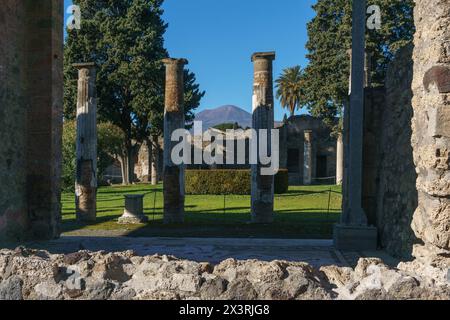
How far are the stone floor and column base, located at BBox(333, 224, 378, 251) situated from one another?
26 cm

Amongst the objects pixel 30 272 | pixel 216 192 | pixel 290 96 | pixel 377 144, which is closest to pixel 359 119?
pixel 377 144

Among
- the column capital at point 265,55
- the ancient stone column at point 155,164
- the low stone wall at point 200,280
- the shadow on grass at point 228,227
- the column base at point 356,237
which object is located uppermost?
the column capital at point 265,55

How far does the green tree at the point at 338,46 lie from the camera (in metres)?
24.2

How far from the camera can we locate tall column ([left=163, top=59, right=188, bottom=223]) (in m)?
12.2

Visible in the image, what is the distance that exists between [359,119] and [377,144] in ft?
2.21

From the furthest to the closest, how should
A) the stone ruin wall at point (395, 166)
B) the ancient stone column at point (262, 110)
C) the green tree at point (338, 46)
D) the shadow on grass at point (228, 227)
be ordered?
the green tree at point (338, 46)
the ancient stone column at point (262, 110)
the shadow on grass at point (228, 227)
the stone ruin wall at point (395, 166)

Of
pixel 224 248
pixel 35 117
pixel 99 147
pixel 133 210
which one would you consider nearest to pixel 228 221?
pixel 133 210

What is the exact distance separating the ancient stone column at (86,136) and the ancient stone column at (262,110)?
4.64 metres

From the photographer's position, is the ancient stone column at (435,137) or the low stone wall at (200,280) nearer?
the low stone wall at (200,280)

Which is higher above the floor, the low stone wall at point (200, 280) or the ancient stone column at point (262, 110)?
the ancient stone column at point (262, 110)

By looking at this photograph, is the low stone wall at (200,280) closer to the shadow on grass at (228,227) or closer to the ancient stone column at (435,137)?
the ancient stone column at (435,137)

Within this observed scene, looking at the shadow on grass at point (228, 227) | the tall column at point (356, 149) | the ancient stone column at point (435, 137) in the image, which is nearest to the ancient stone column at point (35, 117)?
the shadow on grass at point (228, 227)

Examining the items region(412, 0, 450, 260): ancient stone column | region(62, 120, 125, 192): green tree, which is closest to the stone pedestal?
Answer: region(412, 0, 450, 260): ancient stone column
